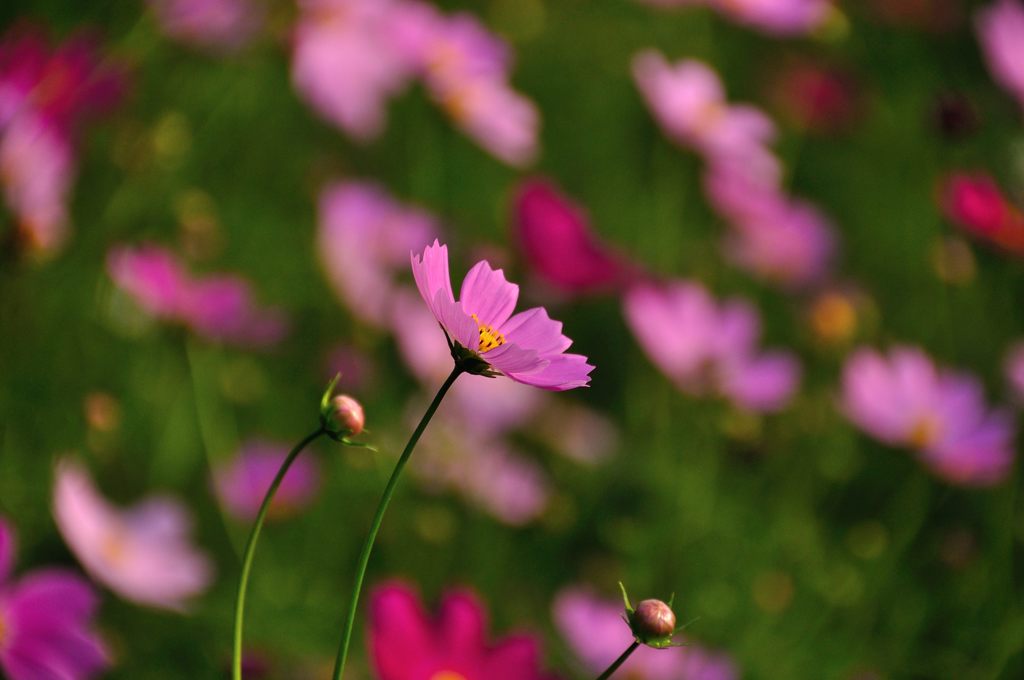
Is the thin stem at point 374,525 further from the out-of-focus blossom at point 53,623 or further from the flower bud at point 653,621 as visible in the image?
the out-of-focus blossom at point 53,623

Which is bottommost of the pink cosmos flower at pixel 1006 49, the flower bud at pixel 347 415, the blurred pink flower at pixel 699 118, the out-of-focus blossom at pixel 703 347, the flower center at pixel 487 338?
the out-of-focus blossom at pixel 703 347

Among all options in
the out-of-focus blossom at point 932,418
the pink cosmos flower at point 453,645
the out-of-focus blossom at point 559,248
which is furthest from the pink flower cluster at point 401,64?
the pink cosmos flower at point 453,645

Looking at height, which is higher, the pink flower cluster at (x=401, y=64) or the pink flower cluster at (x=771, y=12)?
the pink flower cluster at (x=771, y=12)

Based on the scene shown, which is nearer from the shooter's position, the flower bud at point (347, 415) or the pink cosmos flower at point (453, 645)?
the flower bud at point (347, 415)

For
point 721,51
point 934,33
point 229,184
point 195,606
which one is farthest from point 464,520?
point 934,33

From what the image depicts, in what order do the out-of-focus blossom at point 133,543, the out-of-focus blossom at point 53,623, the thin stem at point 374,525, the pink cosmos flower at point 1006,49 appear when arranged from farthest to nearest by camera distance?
the pink cosmos flower at point 1006,49
the out-of-focus blossom at point 133,543
the out-of-focus blossom at point 53,623
the thin stem at point 374,525

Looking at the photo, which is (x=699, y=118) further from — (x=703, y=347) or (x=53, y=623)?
(x=53, y=623)
